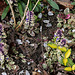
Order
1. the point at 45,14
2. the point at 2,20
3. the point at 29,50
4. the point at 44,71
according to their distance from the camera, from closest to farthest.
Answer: the point at 44,71
the point at 29,50
the point at 2,20
the point at 45,14

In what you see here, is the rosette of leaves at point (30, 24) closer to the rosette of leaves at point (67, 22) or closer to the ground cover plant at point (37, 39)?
the ground cover plant at point (37, 39)

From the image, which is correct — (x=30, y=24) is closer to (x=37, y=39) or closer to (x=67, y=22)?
(x=37, y=39)

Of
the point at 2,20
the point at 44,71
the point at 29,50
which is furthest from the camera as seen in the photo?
the point at 2,20

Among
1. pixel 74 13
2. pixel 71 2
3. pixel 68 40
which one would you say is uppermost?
pixel 71 2

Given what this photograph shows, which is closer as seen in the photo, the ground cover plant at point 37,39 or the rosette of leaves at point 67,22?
the ground cover plant at point 37,39

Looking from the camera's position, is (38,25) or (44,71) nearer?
(44,71)

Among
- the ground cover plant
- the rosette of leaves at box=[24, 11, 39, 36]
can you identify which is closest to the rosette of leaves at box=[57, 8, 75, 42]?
the ground cover plant

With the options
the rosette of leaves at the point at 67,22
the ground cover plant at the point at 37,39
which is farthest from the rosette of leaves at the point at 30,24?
the rosette of leaves at the point at 67,22

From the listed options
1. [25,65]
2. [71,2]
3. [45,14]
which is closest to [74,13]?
[71,2]

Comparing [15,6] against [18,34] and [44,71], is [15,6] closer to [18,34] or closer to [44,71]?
[18,34]
